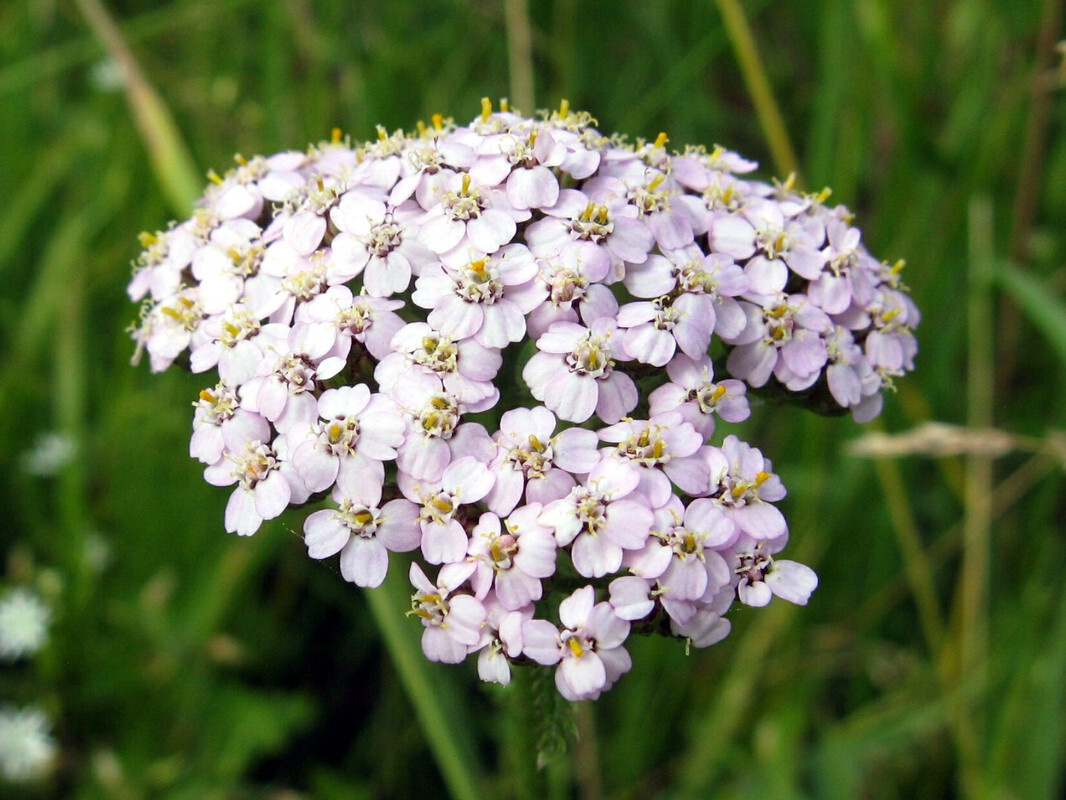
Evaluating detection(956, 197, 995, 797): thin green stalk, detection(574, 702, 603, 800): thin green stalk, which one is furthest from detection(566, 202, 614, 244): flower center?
detection(956, 197, 995, 797): thin green stalk

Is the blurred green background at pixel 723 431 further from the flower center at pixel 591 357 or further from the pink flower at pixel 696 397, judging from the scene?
the flower center at pixel 591 357

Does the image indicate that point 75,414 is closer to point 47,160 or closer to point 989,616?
point 47,160

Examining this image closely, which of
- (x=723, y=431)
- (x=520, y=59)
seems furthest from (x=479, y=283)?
(x=520, y=59)

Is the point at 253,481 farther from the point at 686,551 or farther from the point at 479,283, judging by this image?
the point at 686,551

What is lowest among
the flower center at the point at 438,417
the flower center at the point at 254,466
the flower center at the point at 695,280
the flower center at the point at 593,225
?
the flower center at the point at 438,417

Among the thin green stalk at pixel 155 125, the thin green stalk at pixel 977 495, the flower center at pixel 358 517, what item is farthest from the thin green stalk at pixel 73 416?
the thin green stalk at pixel 977 495

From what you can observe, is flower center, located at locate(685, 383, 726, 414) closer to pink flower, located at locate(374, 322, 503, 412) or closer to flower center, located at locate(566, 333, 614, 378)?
flower center, located at locate(566, 333, 614, 378)

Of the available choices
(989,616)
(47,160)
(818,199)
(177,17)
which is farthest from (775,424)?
(47,160)
